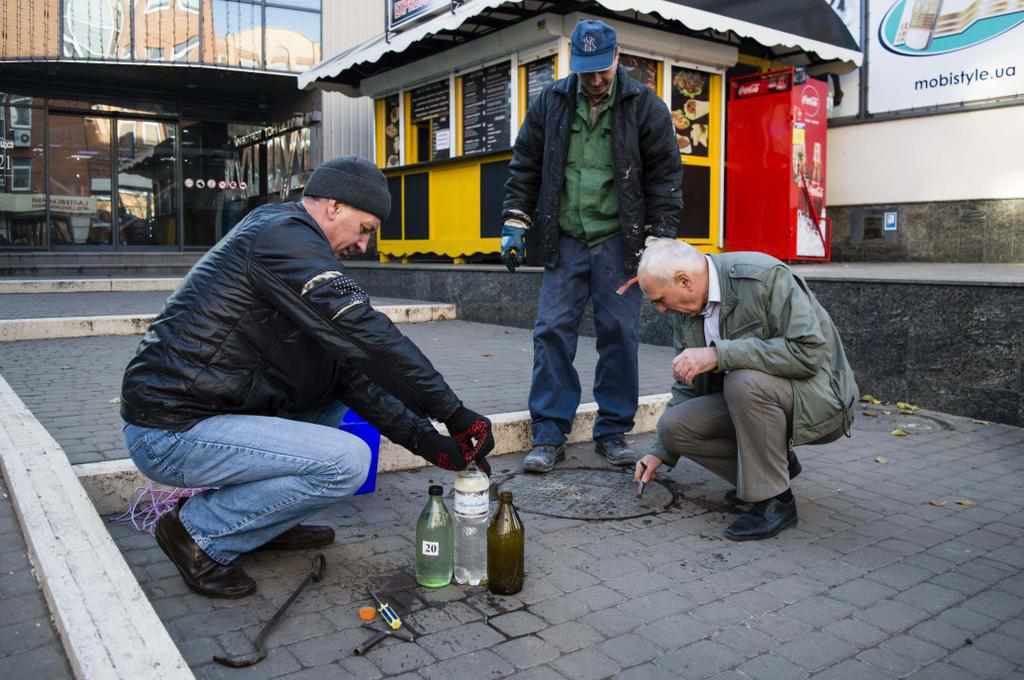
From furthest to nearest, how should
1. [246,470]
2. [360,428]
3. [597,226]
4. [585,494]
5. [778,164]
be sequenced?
[778,164] < [597,226] < [585,494] < [360,428] < [246,470]

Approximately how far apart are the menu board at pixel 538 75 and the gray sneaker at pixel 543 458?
634 cm

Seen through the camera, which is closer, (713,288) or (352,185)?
(352,185)

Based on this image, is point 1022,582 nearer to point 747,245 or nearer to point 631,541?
point 631,541

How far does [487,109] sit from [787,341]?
8.07 m

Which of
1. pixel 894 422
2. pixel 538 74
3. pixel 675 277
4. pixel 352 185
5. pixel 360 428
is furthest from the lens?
pixel 538 74

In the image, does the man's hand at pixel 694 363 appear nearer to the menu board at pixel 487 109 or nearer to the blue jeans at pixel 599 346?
the blue jeans at pixel 599 346

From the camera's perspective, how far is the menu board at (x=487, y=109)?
10414 millimetres

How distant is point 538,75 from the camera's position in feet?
33.0

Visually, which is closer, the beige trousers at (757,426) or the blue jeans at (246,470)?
the blue jeans at (246,470)

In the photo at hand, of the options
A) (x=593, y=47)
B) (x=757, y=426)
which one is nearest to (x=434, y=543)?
(x=757, y=426)

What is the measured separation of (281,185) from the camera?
16.3 metres

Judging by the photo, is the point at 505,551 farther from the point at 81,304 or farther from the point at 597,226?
the point at 81,304

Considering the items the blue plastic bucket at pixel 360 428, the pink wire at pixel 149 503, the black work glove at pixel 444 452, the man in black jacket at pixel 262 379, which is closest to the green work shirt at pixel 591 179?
the blue plastic bucket at pixel 360 428

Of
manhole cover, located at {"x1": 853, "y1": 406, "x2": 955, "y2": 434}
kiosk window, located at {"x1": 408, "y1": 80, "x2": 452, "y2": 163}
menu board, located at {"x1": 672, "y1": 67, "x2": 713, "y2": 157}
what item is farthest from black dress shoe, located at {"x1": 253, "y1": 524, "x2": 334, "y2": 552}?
kiosk window, located at {"x1": 408, "y1": 80, "x2": 452, "y2": 163}
